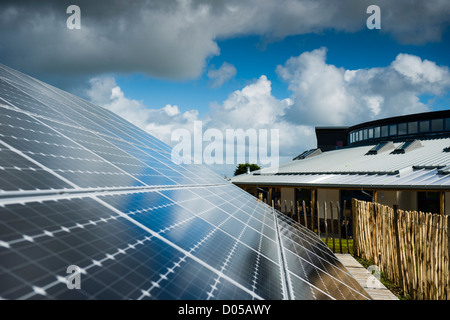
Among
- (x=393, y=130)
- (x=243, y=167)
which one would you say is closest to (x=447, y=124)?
(x=393, y=130)

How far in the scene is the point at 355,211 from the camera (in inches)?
516

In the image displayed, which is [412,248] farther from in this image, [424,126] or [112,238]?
[424,126]

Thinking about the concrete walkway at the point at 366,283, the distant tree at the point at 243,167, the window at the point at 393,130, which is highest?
the window at the point at 393,130

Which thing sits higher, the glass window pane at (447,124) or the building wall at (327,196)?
the glass window pane at (447,124)

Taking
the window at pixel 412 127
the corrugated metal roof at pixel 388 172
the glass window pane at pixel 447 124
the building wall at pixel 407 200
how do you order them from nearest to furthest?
1. the corrugated metal roof at pixel 388 172
2. the building wall at pixel 407 200
3. the glass window pane at pixel 447 124
4. the window at pixel 412 127

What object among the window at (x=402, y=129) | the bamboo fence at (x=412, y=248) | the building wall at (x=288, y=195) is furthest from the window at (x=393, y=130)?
the bamboo fence at (x=412, y=248)

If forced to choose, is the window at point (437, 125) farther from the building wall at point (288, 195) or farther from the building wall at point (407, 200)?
the building wall at point (288, 195)

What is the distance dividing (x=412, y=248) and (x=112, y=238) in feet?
27.0

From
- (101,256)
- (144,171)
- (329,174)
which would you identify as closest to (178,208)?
(144,171)

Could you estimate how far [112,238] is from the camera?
2.48 meters

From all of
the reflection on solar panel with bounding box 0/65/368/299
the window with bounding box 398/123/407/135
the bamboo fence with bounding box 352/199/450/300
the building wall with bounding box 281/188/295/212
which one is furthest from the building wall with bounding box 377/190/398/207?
the reflection on solar panel with bounding box 0/65/368/299

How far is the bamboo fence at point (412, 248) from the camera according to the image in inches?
280

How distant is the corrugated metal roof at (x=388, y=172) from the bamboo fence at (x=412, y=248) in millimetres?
6256
